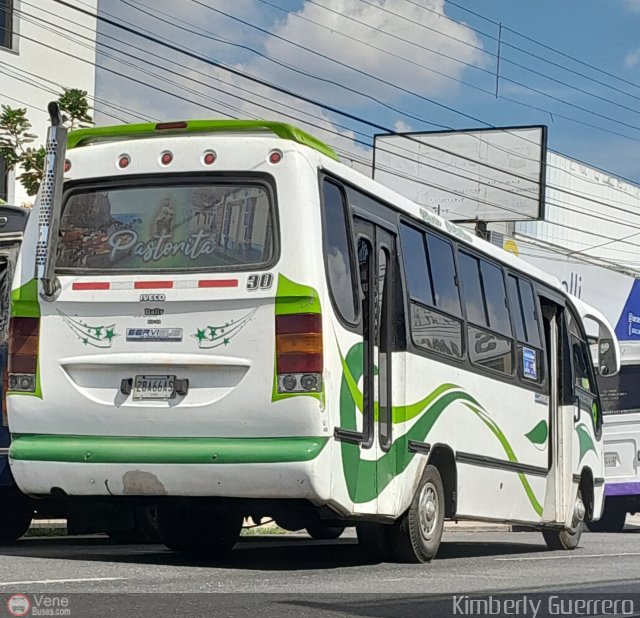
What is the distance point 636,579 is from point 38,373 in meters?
4.64

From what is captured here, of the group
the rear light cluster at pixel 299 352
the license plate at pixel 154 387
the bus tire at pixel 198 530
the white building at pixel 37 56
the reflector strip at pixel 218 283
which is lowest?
the bus tire at pixel 198 530

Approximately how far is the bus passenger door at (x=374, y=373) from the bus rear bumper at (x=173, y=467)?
0.54 meters

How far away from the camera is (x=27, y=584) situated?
28.2ft

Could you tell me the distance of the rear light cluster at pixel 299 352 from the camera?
388 inches

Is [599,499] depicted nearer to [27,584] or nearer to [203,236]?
[203,236]

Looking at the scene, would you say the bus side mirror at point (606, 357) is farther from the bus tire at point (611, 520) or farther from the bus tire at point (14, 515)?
the bus tire at point (14, 515)

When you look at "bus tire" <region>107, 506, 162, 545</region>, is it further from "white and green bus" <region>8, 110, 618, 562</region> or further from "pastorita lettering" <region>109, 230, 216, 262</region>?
"pastorita lettering" <region>109, 230, 216, 262</region>

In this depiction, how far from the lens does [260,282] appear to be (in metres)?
10.0

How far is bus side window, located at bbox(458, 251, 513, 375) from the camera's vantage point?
12977 mm

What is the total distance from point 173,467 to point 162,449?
15 centimetres

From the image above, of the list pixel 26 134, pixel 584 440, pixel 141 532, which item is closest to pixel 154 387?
pixel 141 532

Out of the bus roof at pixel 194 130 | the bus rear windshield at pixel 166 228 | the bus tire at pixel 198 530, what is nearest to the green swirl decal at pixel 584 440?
the bus tire at pixel 198 530

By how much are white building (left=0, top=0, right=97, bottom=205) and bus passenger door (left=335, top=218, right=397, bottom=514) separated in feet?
48.4

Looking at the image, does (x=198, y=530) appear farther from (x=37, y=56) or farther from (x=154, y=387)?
(x=37, y=56)
